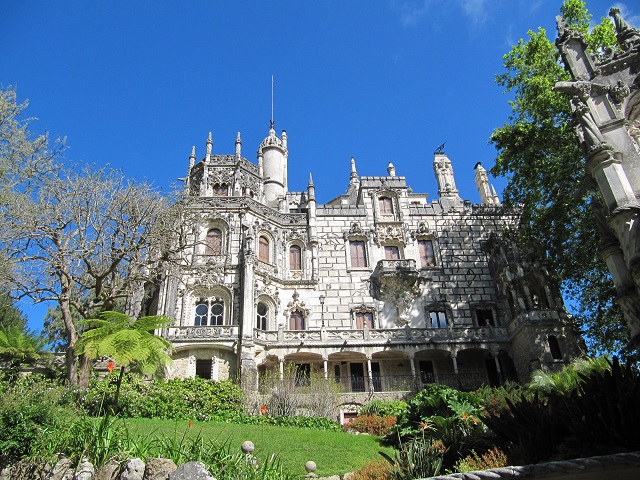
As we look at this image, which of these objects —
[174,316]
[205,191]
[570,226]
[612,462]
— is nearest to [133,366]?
[174,316]

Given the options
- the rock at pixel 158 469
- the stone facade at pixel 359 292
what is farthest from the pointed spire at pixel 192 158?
the rock at pixel 158 469

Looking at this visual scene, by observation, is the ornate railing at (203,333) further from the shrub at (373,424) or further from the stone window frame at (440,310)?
the stone window frame at (440,310)

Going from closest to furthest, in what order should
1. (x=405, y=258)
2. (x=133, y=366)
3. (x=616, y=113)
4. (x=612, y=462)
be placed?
(x=612, y=462) → (x=616, y=113) → (x=133, y=366) → (x=405, y=258)

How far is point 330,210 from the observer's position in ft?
108

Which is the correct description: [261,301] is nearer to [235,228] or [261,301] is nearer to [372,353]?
[235,228]

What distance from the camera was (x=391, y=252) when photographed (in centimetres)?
3152

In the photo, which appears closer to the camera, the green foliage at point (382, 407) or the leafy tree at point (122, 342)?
the leafy tree at point (122, 342)

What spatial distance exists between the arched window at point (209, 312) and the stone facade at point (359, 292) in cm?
6

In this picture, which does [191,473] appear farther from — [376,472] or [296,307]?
[296,307]

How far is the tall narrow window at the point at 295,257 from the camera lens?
101 feet

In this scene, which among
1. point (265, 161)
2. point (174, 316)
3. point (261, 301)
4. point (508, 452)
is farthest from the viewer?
point (265, 161)

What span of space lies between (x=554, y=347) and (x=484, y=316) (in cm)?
522

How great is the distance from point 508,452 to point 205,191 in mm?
26716

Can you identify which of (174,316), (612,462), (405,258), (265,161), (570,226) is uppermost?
(265,161)
